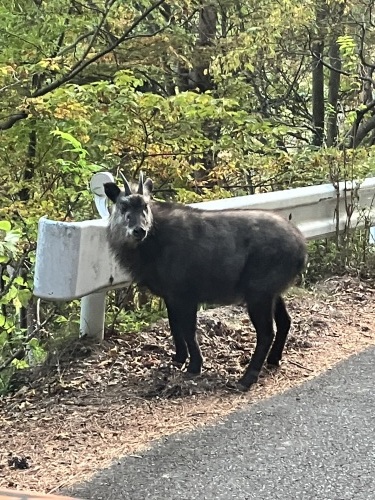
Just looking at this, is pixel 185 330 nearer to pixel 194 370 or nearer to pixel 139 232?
pixel 194 370

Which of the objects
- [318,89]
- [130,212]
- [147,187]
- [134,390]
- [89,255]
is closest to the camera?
[134,390]

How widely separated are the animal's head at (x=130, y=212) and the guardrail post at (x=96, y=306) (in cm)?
21

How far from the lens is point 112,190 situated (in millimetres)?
5395

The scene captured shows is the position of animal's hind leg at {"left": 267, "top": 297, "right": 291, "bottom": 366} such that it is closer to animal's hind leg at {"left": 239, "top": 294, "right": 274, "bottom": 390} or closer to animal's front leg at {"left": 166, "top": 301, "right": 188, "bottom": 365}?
animal's hind leg at {"left": 239, "top": 294, "right": 274, "bottom": 390}

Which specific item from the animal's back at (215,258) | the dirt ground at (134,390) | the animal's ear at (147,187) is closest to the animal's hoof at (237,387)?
the dirt ground at (134,390)

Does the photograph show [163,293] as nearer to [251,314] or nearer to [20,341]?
[251,314]

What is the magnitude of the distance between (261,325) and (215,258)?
1.69 feet

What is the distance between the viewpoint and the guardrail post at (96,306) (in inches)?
221

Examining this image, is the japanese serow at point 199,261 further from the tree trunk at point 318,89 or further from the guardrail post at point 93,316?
the tree trunk at point 318,89

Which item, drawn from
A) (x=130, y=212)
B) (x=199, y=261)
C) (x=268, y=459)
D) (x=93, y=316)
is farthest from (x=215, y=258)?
(x=268, y=459)

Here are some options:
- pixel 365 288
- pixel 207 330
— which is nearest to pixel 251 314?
pixel 207 330

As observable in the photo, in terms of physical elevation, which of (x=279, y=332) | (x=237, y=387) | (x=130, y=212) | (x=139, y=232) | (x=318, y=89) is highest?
(x=318, y=89)

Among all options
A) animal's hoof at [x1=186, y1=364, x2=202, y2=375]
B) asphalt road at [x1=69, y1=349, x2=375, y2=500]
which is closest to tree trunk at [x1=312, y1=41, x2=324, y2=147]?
animal's hoof at [x1=186, y1=364, x2=202, y2=375]

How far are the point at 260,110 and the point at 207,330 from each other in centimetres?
1022
